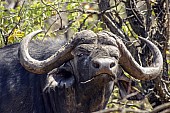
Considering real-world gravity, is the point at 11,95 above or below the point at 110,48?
below

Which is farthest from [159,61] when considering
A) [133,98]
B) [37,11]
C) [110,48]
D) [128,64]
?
[37,11]

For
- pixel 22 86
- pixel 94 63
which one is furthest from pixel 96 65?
pixel 22 86

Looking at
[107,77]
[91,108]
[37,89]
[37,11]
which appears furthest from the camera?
[37,11]

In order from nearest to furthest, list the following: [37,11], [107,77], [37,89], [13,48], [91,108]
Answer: [107,77]
[91,108]
[37,89]
[13,48]
[37,11]

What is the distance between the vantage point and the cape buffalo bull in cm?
519

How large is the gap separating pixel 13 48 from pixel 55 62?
1.16 metres

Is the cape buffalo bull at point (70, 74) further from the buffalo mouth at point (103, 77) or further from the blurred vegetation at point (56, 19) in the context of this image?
the blurred vegetation at point (56, 19)

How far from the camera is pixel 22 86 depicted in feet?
20.4

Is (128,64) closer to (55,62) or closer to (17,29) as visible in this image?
(55,62)

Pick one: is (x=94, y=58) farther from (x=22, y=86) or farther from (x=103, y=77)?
(x=22, y=86)

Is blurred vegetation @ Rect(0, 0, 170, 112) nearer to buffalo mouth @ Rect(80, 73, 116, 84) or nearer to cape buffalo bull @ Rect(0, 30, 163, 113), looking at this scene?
cape buffalo bull @ Rect(0, 30, 163, 113)

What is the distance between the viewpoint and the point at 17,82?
627 centimetres

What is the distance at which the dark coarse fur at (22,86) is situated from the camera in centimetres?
611

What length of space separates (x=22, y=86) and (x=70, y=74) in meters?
0.84
